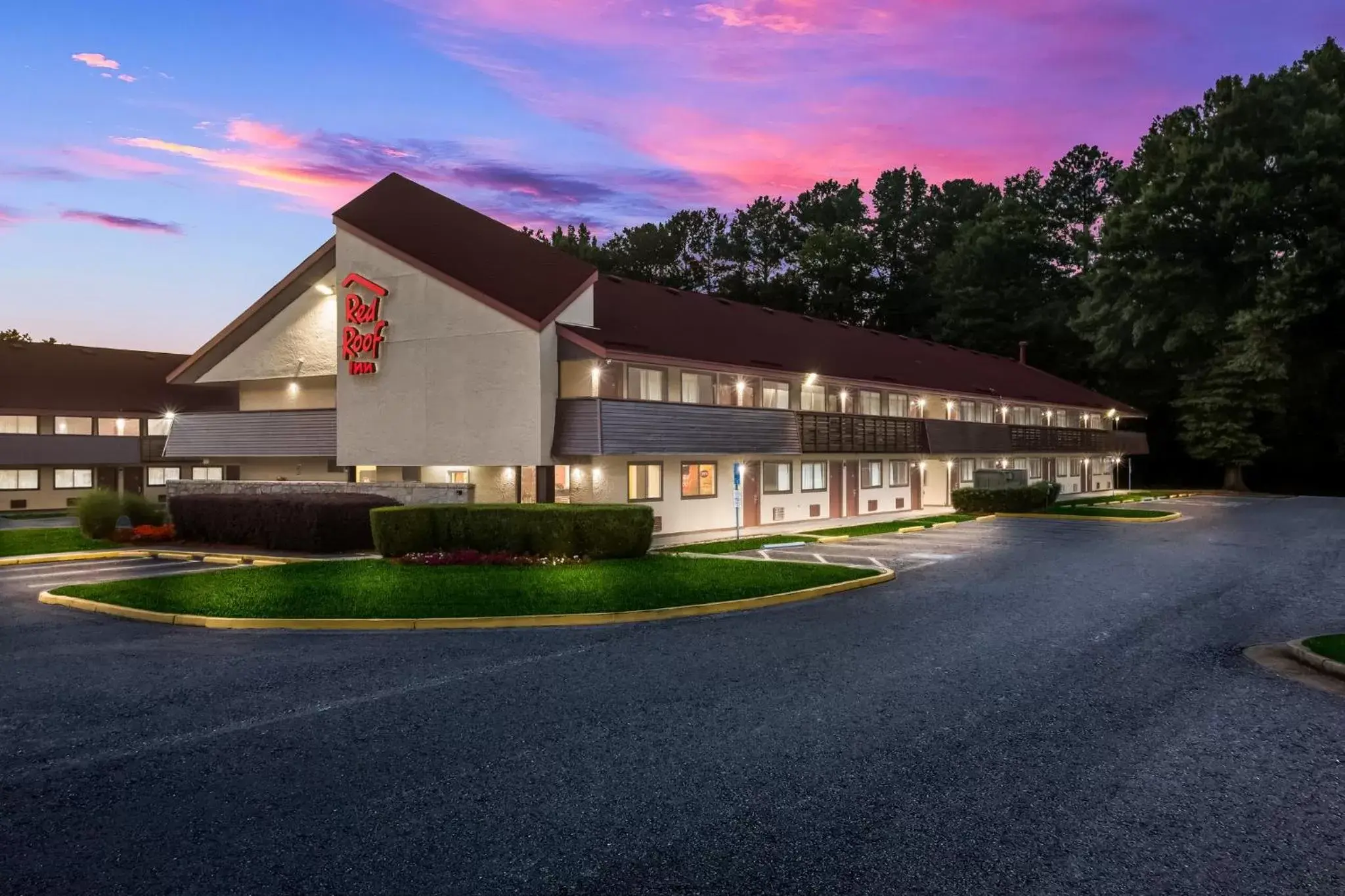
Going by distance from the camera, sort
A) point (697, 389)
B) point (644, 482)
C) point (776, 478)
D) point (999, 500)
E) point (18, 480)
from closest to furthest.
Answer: point (644, 482)
point (697, 389)
point (776, 478)
point (999, 500)
point (18, 480)

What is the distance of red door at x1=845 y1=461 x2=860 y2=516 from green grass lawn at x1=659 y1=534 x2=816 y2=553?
37.4ft

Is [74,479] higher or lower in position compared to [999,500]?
higher

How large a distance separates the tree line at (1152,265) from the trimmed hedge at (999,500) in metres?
11.7

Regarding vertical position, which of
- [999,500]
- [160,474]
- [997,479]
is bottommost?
[999,500]

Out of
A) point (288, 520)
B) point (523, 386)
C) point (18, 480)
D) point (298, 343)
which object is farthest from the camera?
point (18, 480)

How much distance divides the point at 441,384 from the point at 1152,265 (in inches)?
1645

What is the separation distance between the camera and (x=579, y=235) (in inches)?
3597

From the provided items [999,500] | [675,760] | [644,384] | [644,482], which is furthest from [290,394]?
[675,760]

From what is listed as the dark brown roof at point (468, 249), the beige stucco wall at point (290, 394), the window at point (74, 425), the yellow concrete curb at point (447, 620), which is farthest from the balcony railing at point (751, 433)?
the window at point (74, 425)

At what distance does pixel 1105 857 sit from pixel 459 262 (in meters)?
28.2

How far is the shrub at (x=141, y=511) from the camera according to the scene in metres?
29.9

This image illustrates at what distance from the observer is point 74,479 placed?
1913 inches

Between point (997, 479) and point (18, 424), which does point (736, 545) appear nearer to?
point (997, 479)

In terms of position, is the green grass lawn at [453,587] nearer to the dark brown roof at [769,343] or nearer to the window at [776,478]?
the dark brown roof at [769,343]
